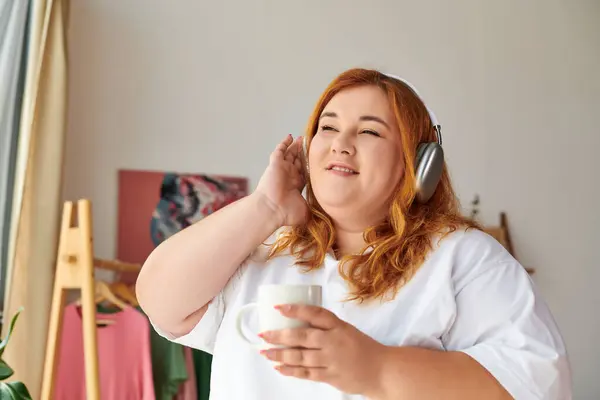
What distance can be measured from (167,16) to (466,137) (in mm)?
1533

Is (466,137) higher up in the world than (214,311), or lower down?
higher up

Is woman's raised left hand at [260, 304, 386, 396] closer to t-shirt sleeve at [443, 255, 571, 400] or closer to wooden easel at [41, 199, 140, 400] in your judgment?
t-shirt sleeve at [443, 255, 571, 400]

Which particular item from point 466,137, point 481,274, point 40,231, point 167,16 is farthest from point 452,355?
point 466,137

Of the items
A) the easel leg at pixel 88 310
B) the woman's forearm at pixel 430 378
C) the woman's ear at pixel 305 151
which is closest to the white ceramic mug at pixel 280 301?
the woman's forearm at pixel 430 378

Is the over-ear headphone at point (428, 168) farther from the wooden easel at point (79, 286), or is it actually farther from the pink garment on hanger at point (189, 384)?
the pink garment on hanger at point (189, 384)

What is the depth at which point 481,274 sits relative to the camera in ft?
3.03

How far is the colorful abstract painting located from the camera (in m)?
2.82

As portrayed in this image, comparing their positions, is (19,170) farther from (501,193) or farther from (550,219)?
(550,219)

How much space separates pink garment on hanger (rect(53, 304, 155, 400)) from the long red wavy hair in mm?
1405

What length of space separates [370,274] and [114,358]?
63.5 inches

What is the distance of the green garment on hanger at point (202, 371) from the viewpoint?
8.38ft

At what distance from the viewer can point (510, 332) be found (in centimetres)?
86

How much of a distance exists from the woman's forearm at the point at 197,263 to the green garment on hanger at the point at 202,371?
1577mm

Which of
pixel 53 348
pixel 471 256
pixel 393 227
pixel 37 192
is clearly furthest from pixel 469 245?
→ pixel 37 192
